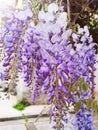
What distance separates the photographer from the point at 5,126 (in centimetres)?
490

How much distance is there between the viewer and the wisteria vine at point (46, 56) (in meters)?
0.51

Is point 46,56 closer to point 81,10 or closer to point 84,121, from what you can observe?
point 81,10

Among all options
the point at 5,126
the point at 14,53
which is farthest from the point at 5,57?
the point at 5,126

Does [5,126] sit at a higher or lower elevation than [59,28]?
lower

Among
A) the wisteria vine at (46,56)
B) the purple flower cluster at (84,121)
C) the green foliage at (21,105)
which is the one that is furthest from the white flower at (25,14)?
the green foliage at (21,105)

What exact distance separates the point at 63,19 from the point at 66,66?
0.07 meters

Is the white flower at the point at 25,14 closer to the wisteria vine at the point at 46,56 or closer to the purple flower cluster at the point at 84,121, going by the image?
the wisteria vine at the point at 46,56

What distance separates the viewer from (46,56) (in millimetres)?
509

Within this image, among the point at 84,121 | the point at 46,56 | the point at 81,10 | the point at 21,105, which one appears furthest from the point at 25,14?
the point at 21,105

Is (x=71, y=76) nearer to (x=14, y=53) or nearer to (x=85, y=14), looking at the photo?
(x=14, y=53)

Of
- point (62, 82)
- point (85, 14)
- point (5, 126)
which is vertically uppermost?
point (85, 14)

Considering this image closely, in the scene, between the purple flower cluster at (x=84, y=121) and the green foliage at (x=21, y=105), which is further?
the green foliage at (x=21, y=105)

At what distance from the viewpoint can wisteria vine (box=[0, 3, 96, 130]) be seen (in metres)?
0.51

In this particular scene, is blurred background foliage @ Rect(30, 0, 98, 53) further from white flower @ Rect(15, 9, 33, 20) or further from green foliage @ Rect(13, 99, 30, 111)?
green foliage @ Rect(13, 99, 30, 111)
